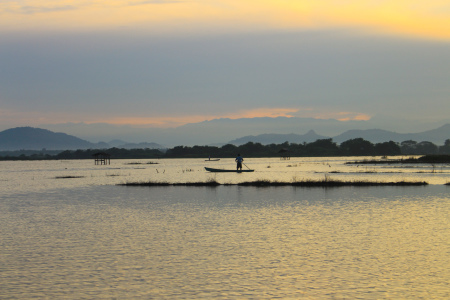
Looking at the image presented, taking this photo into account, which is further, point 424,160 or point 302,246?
point 424,160

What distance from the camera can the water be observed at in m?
12.2

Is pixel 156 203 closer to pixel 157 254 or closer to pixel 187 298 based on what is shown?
pixel 157 254

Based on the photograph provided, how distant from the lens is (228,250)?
1669 cm

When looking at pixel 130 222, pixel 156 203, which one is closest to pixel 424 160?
pixel 156 203

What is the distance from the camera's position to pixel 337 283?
1255cm

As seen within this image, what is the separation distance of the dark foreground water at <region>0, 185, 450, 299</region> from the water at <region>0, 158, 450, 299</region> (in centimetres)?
4

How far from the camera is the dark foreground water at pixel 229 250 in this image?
1223cm

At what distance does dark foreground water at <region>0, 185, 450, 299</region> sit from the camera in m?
12.2

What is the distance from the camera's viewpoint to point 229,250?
16688mm

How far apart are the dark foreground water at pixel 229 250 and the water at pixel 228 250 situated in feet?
0.14

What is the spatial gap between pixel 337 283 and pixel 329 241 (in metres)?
5.60

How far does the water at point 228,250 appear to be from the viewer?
12.2 m

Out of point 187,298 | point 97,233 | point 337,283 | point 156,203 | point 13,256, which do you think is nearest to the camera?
point 187,298

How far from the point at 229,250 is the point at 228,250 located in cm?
3
